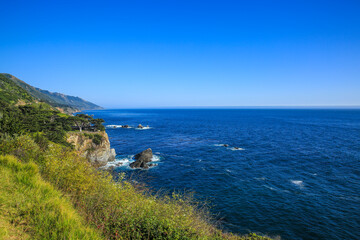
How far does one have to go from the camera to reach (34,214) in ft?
26.8

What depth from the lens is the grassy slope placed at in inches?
283

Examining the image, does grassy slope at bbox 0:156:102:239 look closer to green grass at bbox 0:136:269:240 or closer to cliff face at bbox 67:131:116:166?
green grass at bbox 0:136:269:240

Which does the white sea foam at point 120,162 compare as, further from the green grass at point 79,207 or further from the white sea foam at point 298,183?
the white sea foam at point 298,183

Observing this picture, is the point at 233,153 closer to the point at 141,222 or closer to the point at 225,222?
the point at 225,222

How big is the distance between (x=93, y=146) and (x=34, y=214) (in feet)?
158

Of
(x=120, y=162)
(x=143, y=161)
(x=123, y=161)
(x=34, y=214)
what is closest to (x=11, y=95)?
(x=123, y=161)

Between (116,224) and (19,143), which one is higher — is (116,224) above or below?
below

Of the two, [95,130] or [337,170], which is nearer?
[337,170]

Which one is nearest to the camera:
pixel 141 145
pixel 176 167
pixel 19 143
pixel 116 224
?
pixel 116 224

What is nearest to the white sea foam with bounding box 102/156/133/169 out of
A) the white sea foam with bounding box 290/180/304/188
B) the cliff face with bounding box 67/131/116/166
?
the cliff face with bounding box 67/131/116/166

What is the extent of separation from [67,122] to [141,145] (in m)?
28.0

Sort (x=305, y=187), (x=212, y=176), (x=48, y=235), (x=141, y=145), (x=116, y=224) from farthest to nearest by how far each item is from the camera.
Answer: (x=141, y=145) → (x=212, y=176) → (x=305, y=187) → (x=116, y=224) → (x=48, y=235)

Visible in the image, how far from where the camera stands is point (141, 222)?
1055 cm

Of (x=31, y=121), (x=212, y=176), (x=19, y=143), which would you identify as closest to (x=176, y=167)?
(x=212, y=176)
